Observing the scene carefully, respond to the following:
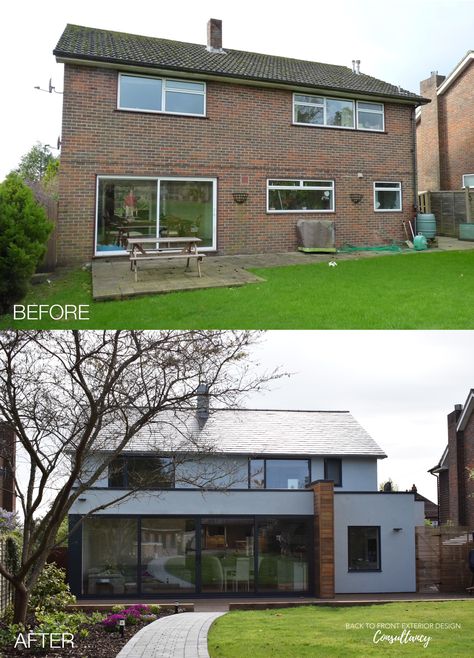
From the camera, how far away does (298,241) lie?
1805 cm

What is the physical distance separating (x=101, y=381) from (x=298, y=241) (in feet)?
36.3

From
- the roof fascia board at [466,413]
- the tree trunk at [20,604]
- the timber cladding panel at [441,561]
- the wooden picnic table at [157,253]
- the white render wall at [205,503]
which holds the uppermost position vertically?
the wooden picnic table at [157,253]

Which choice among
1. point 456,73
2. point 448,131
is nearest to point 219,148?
point 448,131

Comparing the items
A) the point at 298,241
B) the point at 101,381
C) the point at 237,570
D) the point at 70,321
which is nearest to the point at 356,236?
the point at 298,241

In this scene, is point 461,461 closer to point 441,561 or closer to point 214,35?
point 441,561

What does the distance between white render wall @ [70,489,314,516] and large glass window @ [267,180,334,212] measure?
23.5 feet

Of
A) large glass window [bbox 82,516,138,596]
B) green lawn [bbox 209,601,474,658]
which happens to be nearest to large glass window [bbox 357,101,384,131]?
large glass window [bbox 82,516,138,596]

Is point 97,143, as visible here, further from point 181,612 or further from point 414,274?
point 181,612

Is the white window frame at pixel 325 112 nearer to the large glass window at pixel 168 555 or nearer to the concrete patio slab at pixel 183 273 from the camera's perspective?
the concrete patio slab at pixel 183 273

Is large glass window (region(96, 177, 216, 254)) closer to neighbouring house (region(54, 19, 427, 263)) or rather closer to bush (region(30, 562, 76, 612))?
neighbouring house (region(54, 19, 427, 263))

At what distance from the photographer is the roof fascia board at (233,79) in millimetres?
15695

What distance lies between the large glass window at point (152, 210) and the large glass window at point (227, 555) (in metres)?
6.72

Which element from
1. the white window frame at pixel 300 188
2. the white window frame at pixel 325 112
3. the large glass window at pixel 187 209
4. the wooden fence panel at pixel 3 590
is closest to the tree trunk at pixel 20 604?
the wooden fence panel at pixel 3 590

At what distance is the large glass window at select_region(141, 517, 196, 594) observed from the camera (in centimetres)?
1617
